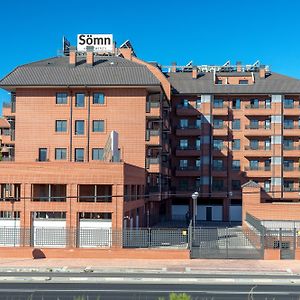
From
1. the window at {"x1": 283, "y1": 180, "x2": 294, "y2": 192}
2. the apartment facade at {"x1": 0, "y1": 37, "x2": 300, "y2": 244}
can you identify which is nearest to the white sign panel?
the apartment facade at {"x1": 0, "y1": 37, "x2": 300, "y2": 244}

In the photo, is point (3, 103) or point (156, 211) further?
point (156, 211)

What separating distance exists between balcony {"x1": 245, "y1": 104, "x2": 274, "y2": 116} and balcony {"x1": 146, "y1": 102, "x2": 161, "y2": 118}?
20665 millimetres

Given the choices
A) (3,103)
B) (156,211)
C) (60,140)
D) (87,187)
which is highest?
(3,103)

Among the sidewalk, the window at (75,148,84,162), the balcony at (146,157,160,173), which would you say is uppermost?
the window at (75,148,84,162)

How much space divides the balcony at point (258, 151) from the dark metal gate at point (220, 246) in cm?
3451

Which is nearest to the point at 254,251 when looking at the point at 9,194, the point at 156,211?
the point at 9,194

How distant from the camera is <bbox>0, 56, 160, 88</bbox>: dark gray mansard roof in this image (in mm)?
50156

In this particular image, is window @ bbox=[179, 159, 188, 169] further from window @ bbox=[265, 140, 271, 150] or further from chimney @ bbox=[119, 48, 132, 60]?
chimney @ bbox=[119, 48, 132, 60]

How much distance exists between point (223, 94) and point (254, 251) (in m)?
37.8

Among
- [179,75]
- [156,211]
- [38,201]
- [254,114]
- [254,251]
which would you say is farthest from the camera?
[179,75]

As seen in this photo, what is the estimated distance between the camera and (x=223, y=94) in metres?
68.1

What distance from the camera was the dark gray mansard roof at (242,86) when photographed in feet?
221

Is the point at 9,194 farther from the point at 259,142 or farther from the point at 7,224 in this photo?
the point at 259,142

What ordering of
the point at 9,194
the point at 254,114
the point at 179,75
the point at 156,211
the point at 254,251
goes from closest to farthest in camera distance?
the point at 254,251, the point at 9,194, the point at 156,211, the point at 254,114, the point at 179,75
